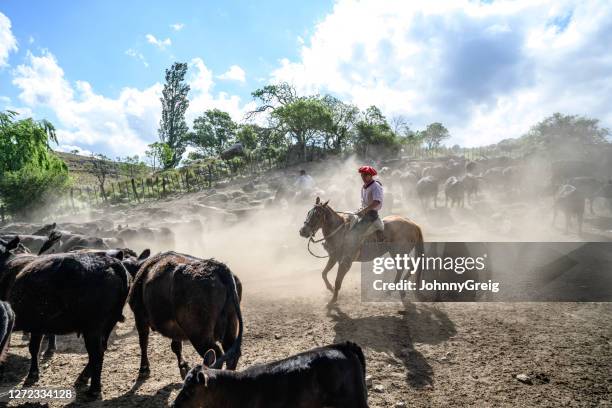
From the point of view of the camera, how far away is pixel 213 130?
54.1 metres

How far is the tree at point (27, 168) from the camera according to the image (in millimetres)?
20938

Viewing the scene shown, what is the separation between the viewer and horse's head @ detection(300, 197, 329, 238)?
27.4ft

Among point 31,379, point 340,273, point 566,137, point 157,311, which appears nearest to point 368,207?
point 340,273

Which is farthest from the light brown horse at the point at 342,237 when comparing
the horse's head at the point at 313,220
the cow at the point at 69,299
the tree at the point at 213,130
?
the tree at the point at 213,130

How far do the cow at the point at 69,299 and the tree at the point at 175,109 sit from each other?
5275 cm

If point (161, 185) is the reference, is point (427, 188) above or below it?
below

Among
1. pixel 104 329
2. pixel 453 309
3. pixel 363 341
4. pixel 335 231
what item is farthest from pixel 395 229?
pixel 104 329

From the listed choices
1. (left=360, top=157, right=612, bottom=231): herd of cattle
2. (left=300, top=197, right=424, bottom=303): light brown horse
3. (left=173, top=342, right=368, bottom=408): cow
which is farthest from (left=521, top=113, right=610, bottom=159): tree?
(left=173, top=342, right=368, bottom=408): cow

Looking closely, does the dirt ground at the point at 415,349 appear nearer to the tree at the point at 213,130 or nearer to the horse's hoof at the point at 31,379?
the horse's hoof at the point at 31,379

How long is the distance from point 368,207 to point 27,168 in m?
23.0

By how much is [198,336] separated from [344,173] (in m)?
30.6

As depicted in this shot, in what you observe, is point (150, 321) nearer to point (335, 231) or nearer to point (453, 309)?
point (335, 231)

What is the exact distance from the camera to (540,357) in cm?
532

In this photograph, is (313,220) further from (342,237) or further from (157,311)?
(157,311)
